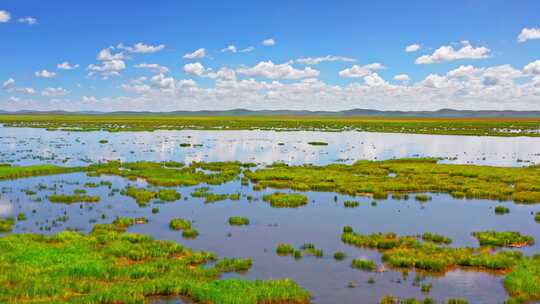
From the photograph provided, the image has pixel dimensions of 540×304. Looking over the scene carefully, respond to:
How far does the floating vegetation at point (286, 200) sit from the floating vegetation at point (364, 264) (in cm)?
1184

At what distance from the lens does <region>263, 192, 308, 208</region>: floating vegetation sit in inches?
1213

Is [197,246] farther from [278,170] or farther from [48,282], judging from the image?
[278,170]

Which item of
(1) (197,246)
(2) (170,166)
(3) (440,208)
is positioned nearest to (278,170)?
(2) (170,166)

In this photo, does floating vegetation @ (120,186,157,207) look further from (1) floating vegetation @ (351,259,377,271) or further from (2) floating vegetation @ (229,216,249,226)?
(1) floating vegetation @ (351,259,377,271)

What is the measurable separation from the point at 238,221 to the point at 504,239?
13.7 metres

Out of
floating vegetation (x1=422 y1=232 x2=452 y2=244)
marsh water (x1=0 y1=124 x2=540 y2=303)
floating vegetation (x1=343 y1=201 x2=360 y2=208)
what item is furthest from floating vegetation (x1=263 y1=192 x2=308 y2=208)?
Result: floating vegetation (x1=422 y1=232 x2=452 y2=244)

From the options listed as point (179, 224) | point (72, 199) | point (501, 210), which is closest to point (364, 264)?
point (179, 224)

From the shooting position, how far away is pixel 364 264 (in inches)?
731

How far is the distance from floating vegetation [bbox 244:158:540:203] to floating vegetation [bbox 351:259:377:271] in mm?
15879

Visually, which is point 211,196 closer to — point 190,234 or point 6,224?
point 190,234

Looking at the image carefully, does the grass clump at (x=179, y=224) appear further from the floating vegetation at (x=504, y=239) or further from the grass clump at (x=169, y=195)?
the floating vegetation at (x=504, y=239)

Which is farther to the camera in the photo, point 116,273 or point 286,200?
point 286,200

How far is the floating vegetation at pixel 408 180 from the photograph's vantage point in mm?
35406

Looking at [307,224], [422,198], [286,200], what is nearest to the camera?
[307,224]
